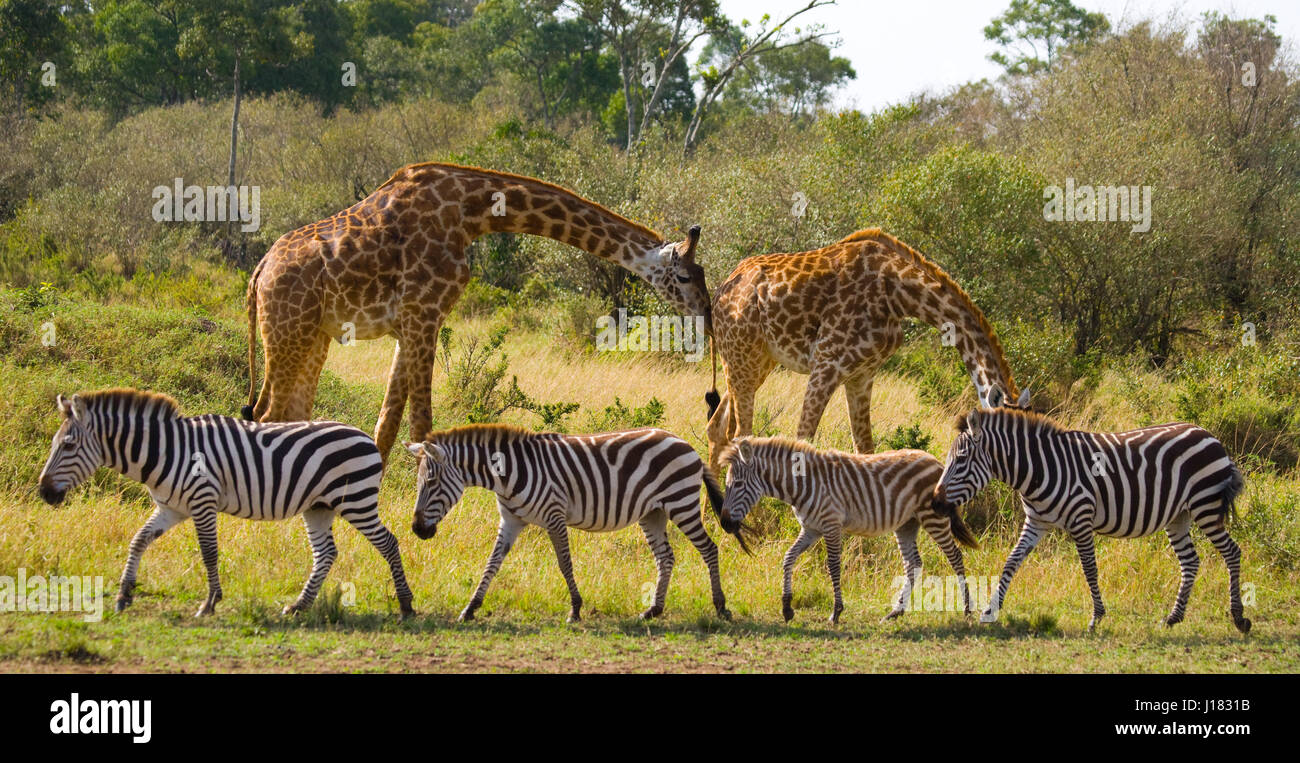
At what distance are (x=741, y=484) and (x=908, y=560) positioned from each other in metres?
1.40

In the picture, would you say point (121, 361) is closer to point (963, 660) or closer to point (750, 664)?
point (750, 664)

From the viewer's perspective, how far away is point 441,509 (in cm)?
718

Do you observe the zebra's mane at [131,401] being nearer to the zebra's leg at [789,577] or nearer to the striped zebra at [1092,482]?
the zebra's leg at [789,577]

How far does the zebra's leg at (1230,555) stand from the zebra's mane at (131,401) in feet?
22.2

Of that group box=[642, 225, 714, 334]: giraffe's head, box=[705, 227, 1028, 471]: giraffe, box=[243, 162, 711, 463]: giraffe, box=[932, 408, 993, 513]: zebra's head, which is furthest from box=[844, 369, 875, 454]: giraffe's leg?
box=[243, 162, 711, 463]: giraffe

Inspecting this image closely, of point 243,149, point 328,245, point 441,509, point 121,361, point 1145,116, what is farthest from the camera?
point 243,149

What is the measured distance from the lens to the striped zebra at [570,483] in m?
7.33

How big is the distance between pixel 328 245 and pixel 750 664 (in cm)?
484

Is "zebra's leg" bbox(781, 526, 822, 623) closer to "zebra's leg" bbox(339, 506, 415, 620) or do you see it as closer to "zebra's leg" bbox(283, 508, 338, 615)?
"zebra's leg" bbox(339, 506, 415, 620)

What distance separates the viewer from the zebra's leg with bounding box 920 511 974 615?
25.9 ft

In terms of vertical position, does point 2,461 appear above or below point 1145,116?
below

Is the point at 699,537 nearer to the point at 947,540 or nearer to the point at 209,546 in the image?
the point at 947,540

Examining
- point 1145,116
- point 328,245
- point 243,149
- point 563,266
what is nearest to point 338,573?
point 328,245

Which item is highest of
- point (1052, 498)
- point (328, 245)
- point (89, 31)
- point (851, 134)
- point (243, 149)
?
point (89, 31)
